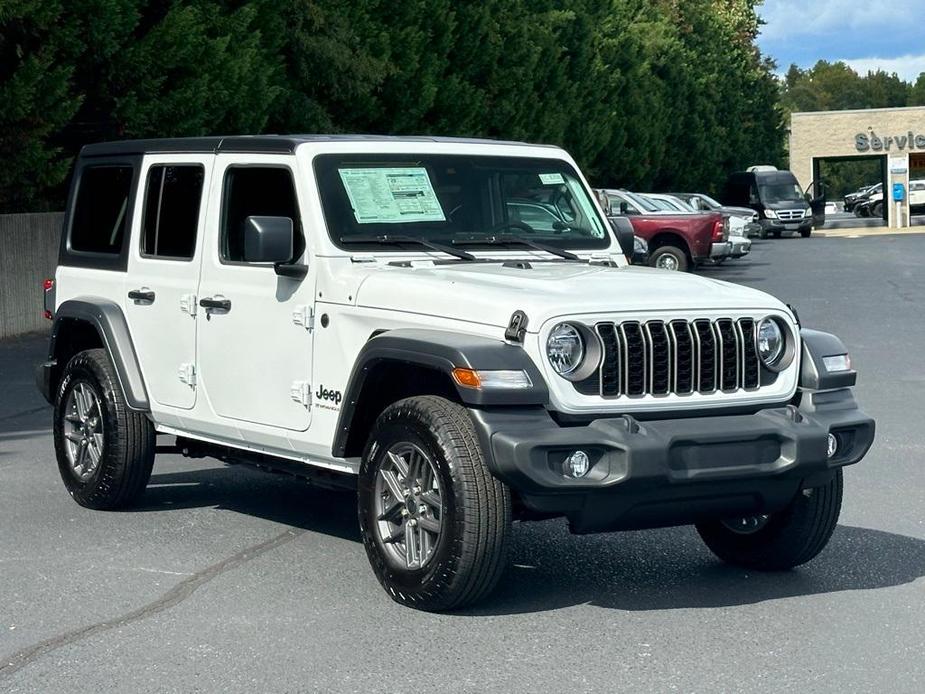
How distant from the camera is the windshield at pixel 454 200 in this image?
24.1 feet

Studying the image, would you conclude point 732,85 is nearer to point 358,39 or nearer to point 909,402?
point 358,39

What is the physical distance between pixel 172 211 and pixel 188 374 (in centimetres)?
87

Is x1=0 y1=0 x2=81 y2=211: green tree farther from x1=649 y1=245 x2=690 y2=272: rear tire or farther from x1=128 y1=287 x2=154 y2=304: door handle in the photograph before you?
x1=649 y1=245 x2=690 y2=272: rear tire

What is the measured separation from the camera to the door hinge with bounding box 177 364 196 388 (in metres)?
7.91

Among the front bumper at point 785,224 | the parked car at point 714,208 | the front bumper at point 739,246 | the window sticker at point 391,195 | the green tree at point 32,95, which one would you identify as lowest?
the front bumper at point 785,224

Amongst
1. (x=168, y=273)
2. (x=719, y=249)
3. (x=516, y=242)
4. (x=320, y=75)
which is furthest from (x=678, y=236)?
(x=516, y=242)

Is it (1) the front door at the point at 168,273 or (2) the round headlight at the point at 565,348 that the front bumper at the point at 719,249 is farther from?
(2) the round headlight at the point at 565,348

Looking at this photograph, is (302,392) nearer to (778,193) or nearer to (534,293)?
(534,293)

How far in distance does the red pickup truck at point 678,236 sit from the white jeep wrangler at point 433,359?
23.0m

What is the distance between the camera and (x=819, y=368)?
6.71 metres

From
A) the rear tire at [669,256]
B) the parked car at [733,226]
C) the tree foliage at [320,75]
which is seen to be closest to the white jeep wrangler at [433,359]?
the tree foliage at [320,75]

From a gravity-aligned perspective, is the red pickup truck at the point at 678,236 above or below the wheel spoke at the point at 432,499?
below

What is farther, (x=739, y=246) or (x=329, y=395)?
(x=739, y=246)

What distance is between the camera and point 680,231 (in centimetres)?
3127
